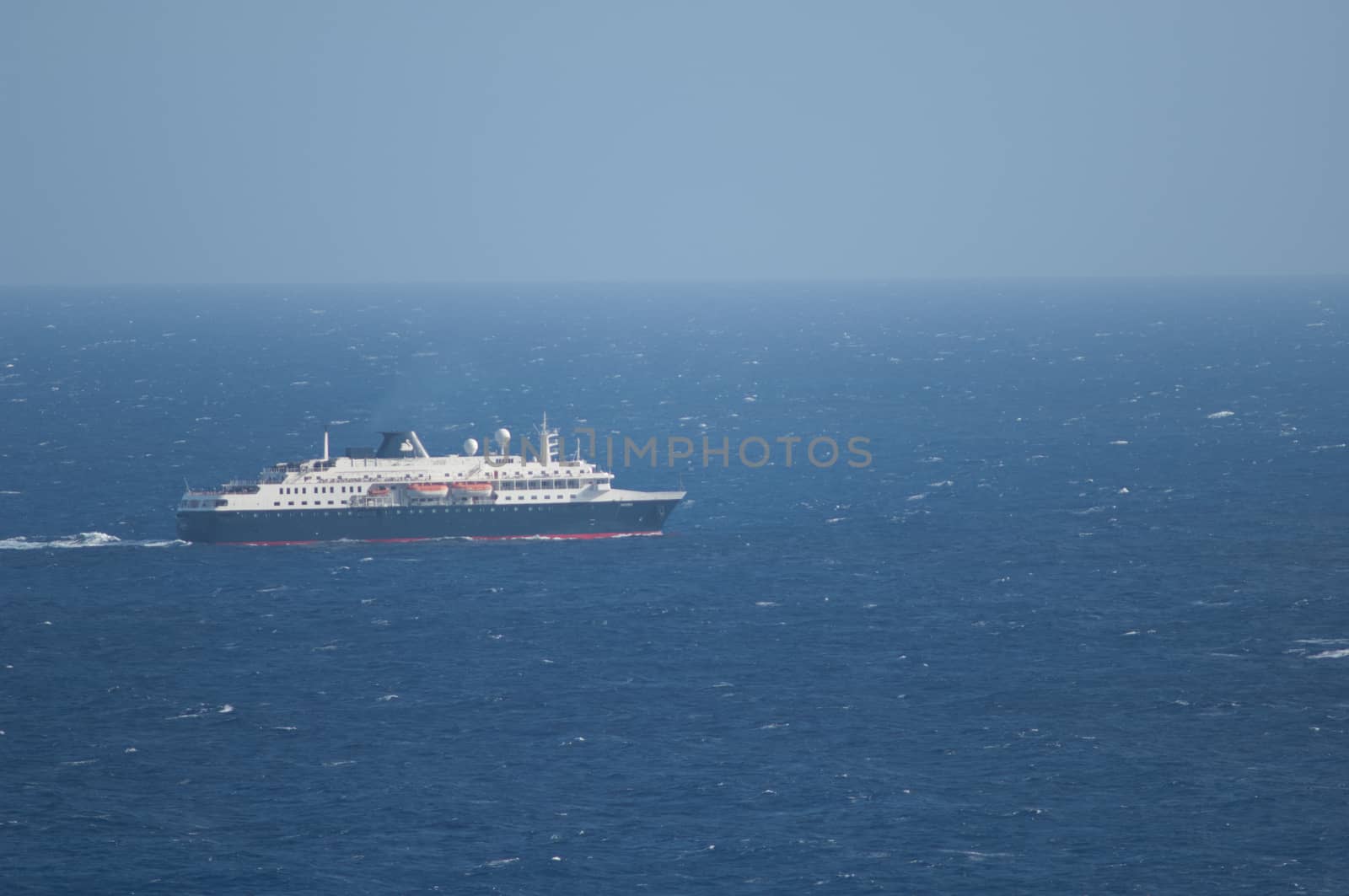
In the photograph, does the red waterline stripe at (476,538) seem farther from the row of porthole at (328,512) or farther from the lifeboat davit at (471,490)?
the lifeboat davit at (471,490)

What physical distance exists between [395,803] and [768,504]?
75369 mm

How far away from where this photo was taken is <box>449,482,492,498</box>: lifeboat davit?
437 ft

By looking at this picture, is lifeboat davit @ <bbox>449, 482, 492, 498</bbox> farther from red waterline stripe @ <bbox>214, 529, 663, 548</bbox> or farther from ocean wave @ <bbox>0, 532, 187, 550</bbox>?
ocean wave @ <bbox>0, 532, 187, 550</bbox>

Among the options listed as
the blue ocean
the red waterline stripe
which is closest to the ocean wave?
the blue ocean

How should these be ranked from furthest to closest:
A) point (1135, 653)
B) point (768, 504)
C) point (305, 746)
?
point (768, 504), point (1135, 653), point (305, 746)

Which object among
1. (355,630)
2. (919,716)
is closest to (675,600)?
(355,630)

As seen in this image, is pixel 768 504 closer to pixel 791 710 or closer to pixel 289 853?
pixel 791 710

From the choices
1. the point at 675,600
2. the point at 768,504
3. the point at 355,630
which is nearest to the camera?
Answer: the point at 355,630

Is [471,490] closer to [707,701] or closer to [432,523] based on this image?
[432,523]

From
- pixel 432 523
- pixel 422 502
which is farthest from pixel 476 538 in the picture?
pixel 422 502

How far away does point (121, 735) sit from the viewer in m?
83.0

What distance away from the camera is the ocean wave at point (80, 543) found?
125625mm

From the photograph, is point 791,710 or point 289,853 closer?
point 289,853

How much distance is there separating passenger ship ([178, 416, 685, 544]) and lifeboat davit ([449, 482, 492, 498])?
0.07 metres
